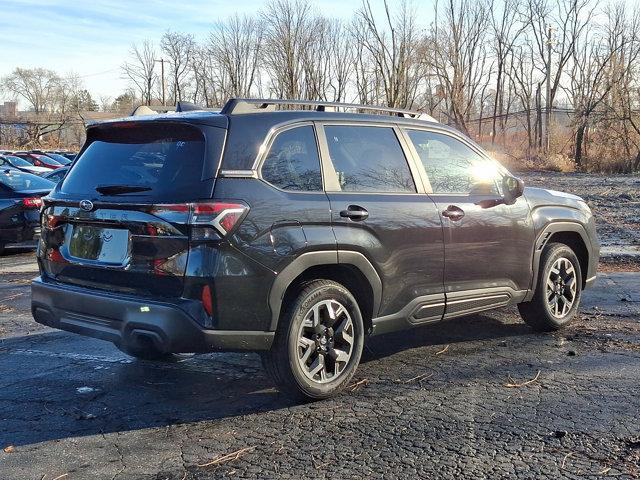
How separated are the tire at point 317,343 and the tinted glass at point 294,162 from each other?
25.4 inches

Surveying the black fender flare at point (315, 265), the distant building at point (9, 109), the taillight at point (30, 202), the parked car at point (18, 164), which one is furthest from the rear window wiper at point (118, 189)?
the distant building at point (9, 109)

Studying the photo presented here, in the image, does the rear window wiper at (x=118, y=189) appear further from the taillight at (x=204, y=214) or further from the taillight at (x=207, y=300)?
the taillight at (x=207, y=300)

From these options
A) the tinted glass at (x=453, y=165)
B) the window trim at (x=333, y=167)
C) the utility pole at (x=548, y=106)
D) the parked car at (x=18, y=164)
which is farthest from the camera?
the utility pole at (x=548, y=106)

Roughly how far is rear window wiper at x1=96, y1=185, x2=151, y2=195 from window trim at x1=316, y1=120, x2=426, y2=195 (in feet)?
3.87

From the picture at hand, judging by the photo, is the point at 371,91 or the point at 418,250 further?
the point at 371,91

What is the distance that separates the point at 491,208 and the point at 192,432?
2.91 meters

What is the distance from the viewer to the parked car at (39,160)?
98.1 ft

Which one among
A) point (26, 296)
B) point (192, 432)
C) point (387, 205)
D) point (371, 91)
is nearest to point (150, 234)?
point (192, 432)

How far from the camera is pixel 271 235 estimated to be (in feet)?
13.3

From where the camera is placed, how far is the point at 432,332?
20.4 ft

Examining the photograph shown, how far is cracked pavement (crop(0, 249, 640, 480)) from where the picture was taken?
349cm

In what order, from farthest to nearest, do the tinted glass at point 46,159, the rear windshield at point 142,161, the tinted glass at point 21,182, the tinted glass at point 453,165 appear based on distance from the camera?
the tinted glass at point 46,159
the tinted glass at point 21,182
the tinted glass at point 453,165
the rear windshield at point 142,161

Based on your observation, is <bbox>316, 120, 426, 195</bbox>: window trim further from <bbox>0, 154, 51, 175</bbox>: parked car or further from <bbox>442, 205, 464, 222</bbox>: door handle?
<bbox>0, 154, 51, 175</bbox>: parked car

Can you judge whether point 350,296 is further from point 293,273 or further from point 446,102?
point 446,102
